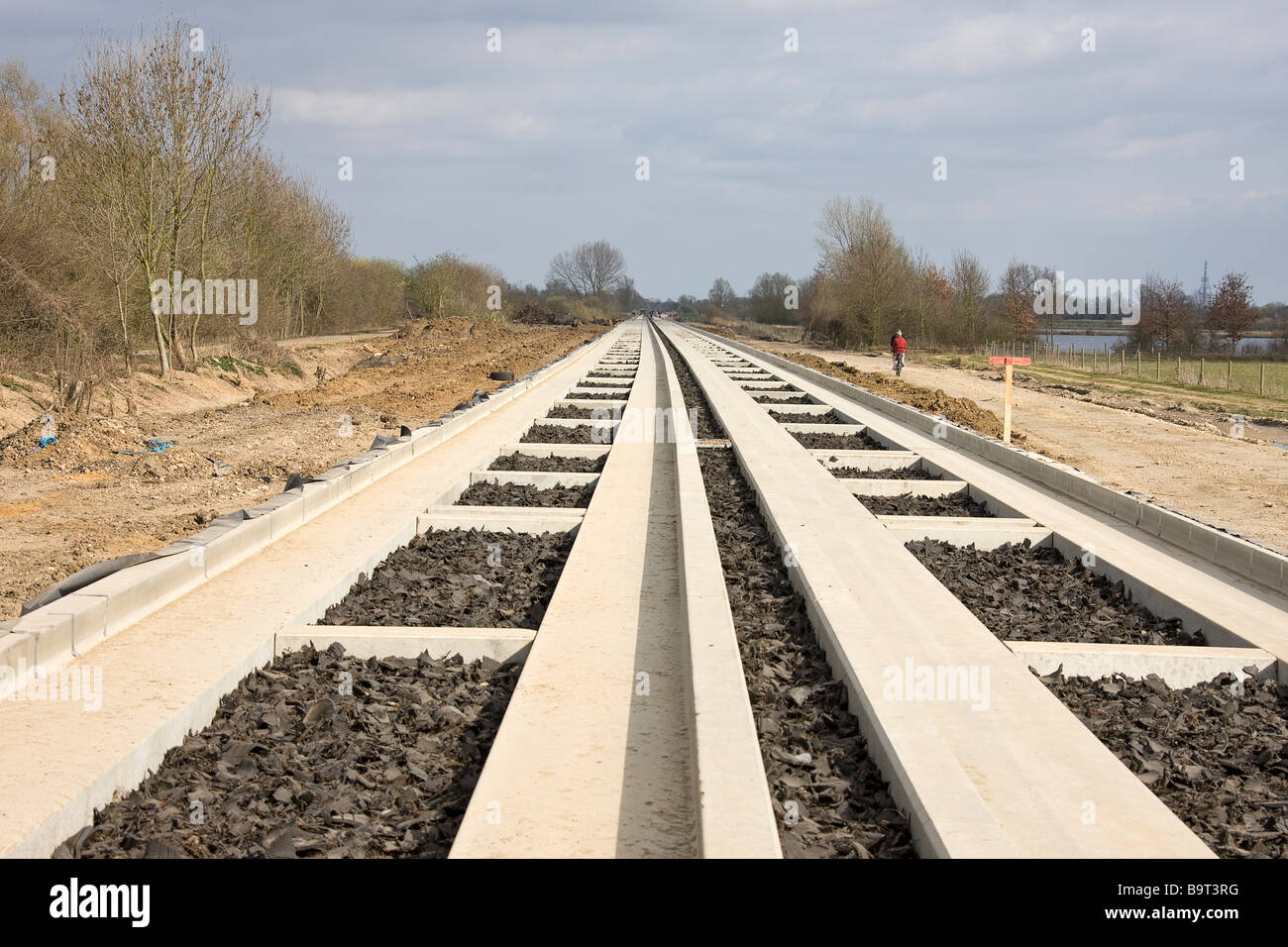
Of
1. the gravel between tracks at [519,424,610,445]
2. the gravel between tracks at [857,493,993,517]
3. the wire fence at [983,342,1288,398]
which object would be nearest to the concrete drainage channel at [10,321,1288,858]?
the gravel between tracks at [857,493,993,517]

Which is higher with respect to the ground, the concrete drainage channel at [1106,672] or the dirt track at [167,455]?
the dirt track at [167,455]

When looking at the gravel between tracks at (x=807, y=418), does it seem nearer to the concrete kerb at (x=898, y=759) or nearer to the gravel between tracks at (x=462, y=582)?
the gravel between tracks at (x=462, y=582)

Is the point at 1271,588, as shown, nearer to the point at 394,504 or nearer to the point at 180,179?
the point at 394,504

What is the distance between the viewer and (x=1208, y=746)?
481 centimetres

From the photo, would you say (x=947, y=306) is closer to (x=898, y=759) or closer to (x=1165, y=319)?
(x=1165, y=319)

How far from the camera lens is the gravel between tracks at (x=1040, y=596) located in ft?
21.3

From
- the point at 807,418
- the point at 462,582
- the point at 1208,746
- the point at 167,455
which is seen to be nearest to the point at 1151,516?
the point at 1208,746

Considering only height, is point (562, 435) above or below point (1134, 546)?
above

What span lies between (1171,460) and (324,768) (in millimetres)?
14482

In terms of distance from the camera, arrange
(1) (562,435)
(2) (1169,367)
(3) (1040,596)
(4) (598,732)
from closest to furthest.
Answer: (4) (598,732) < (3) (1040,596) < (1) (562,435) < (2) (1169,367)

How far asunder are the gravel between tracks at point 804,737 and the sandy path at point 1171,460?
531cm

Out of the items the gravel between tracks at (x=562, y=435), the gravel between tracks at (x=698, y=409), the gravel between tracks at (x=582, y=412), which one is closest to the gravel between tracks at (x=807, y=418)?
the gravel between tracks at (x=698, y=409)

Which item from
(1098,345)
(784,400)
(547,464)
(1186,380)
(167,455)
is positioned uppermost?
(1098,345)
